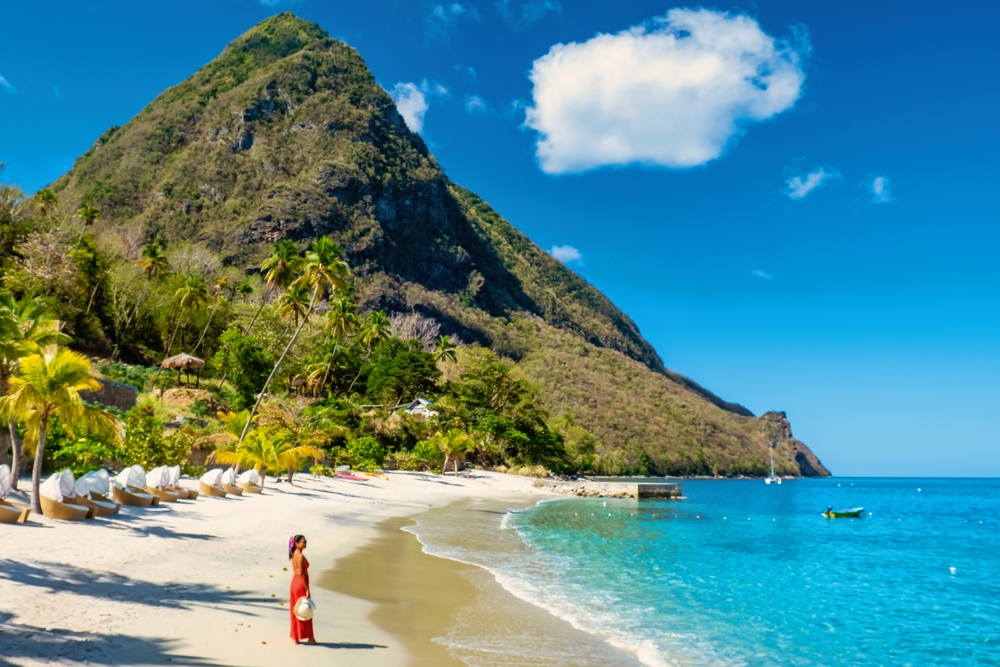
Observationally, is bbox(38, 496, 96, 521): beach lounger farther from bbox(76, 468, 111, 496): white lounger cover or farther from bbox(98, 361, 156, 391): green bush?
bbox(98, 361, 156, 391): green bush

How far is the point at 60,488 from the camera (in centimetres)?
1363

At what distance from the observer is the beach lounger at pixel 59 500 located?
529 inches

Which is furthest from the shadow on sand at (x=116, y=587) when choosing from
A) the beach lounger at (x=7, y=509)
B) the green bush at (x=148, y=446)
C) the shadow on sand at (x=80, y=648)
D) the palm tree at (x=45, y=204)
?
the palm tree at (x=45, y=204)

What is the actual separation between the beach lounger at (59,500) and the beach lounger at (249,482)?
11.4 meters

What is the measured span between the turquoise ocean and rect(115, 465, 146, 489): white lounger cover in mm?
8346

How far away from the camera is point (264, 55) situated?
180750 mm

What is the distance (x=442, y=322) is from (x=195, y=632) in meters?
122

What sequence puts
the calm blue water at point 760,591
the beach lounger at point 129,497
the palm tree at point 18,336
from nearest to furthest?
the calm blue water at point 760,591 < the palm tree at point 18,336 < the beach lounger at point 129,497

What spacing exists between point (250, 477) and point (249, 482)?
0.20 metres

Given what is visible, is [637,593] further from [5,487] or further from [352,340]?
[352,340]

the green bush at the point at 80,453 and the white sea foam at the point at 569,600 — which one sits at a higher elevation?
the green bush at the point at 80,453

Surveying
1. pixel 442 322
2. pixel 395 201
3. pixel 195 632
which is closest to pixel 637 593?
pixel 195 632

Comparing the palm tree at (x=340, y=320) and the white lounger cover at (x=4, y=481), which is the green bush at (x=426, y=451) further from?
the white lounger cover at (x=4, y=481)

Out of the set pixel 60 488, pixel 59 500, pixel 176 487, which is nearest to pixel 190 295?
pixel 176 487
